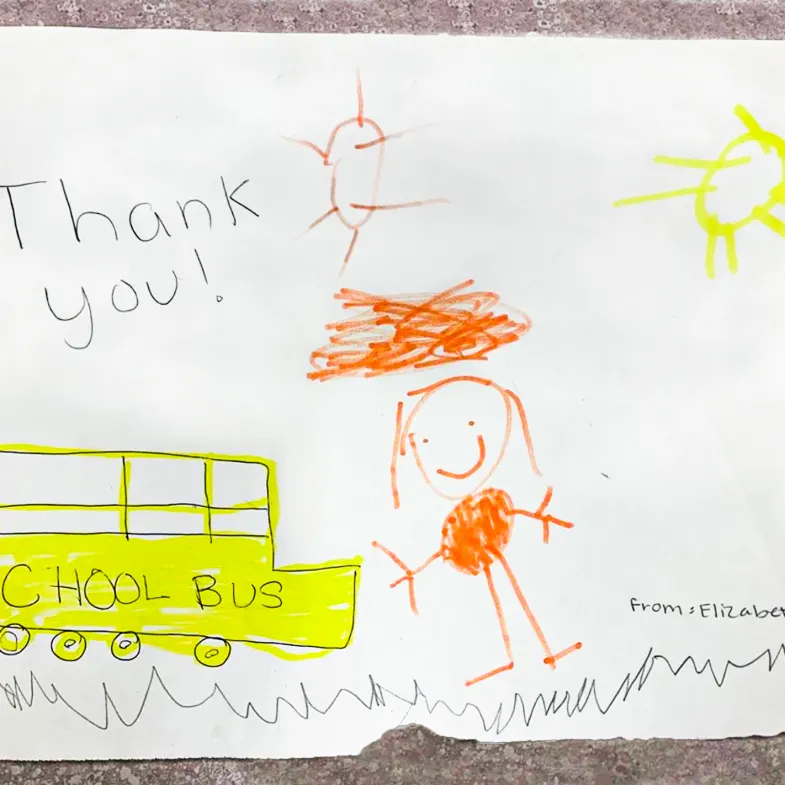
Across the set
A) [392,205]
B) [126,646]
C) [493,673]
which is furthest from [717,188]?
[126,646]

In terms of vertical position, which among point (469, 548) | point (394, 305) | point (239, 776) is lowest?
point (239, 776)

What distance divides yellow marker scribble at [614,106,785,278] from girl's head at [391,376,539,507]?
0.14m

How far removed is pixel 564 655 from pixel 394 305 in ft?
0.69

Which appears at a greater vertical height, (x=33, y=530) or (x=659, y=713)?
(x=33, y=530)

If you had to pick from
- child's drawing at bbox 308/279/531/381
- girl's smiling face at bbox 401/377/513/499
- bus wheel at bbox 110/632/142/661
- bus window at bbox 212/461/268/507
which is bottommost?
bus wheel at bbox 110/632/142/661

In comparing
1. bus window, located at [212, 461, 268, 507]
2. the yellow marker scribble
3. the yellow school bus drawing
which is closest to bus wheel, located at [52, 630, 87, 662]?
the yellow school bus drawing

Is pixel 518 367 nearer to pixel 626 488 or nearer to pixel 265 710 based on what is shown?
pixel 626 488

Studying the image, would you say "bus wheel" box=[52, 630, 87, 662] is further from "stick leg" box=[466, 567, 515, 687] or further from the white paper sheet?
"stick leg" box=[466, 567, 515, 687]

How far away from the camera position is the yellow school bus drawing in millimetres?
365

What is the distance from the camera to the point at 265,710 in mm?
→ 370

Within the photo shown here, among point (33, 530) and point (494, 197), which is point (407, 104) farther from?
point (33, 530)

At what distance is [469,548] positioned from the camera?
1.22ft

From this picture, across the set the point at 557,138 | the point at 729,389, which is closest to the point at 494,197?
the point at 557,138

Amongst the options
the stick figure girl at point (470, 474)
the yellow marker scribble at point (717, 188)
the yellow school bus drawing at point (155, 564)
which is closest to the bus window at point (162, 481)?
the yellow school bus drawing at point (155, 564)
